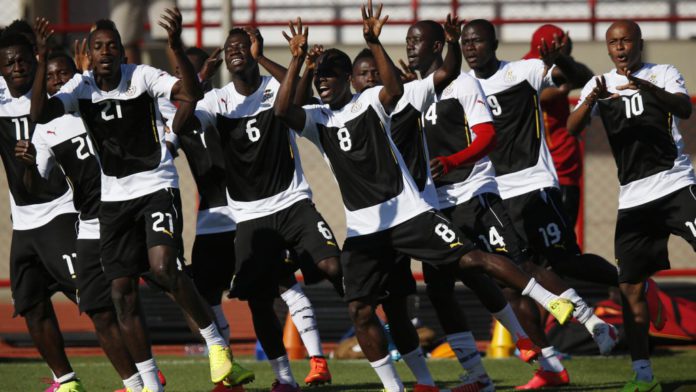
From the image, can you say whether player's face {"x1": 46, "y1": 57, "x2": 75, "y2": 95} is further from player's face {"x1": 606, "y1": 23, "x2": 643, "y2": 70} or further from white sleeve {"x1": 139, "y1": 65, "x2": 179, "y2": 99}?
player's face {"x1": 606, "y1": 23, "x2": 643, "y2": 70}

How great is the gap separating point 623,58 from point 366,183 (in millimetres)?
2044

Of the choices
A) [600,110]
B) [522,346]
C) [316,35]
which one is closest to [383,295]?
[522,346]

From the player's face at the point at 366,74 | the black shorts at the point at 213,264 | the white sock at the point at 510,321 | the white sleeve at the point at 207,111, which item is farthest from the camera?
the black shorts at the point at 213,264

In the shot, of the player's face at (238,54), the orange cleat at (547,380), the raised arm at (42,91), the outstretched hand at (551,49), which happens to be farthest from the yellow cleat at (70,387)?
the outstretched hand at (551,49)

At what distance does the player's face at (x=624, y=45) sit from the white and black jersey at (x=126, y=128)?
298 cm

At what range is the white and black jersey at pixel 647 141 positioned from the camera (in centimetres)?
827

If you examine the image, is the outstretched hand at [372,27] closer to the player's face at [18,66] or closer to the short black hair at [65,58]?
the player's face at [18,66]

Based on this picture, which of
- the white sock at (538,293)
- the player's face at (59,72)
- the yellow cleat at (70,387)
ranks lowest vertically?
the yellow cleat at (70,387)

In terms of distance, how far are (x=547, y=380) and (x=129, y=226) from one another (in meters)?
3.23

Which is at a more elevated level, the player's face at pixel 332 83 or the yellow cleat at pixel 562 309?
the player's face at pixel 332 83

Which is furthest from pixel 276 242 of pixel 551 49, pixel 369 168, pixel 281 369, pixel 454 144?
pixel 551 49

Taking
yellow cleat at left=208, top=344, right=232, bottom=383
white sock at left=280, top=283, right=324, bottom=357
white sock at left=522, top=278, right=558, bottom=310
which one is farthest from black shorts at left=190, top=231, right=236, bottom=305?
white sock at left=522, top=278, right=558, bottom=310

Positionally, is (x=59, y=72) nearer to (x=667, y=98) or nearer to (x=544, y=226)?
(x=544, y=226)

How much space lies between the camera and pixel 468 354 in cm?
845
